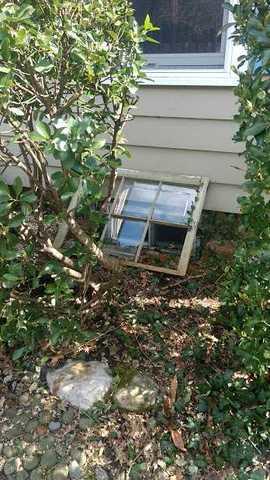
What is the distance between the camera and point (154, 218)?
109 inches

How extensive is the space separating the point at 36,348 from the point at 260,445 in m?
1.11

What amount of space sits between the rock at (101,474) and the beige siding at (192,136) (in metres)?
1.78

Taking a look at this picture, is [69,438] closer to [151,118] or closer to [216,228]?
[216,228]

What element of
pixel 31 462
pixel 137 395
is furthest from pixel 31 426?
pixel 137 395

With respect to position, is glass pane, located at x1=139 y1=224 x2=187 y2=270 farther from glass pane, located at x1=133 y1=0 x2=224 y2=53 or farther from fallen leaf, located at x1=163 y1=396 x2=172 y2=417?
glass pane, located at x1=133 y1=0 x2=224 y2=53

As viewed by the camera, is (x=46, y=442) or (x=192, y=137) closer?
(x=46, y=442)

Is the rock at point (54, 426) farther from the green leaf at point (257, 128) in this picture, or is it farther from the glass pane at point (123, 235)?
the green leaf at point (257, 128)

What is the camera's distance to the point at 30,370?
2.00 metres

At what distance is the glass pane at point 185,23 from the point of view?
99.1 inches

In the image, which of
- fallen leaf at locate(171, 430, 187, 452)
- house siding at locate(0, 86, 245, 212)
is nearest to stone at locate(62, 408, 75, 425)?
fallen leaf at locate(171, 430, 187, 452)

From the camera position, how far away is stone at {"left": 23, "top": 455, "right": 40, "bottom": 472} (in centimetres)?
166

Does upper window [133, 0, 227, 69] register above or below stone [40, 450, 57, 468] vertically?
above

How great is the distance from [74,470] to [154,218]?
1599 mm

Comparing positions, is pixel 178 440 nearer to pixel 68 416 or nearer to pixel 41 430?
pixel 68 416
